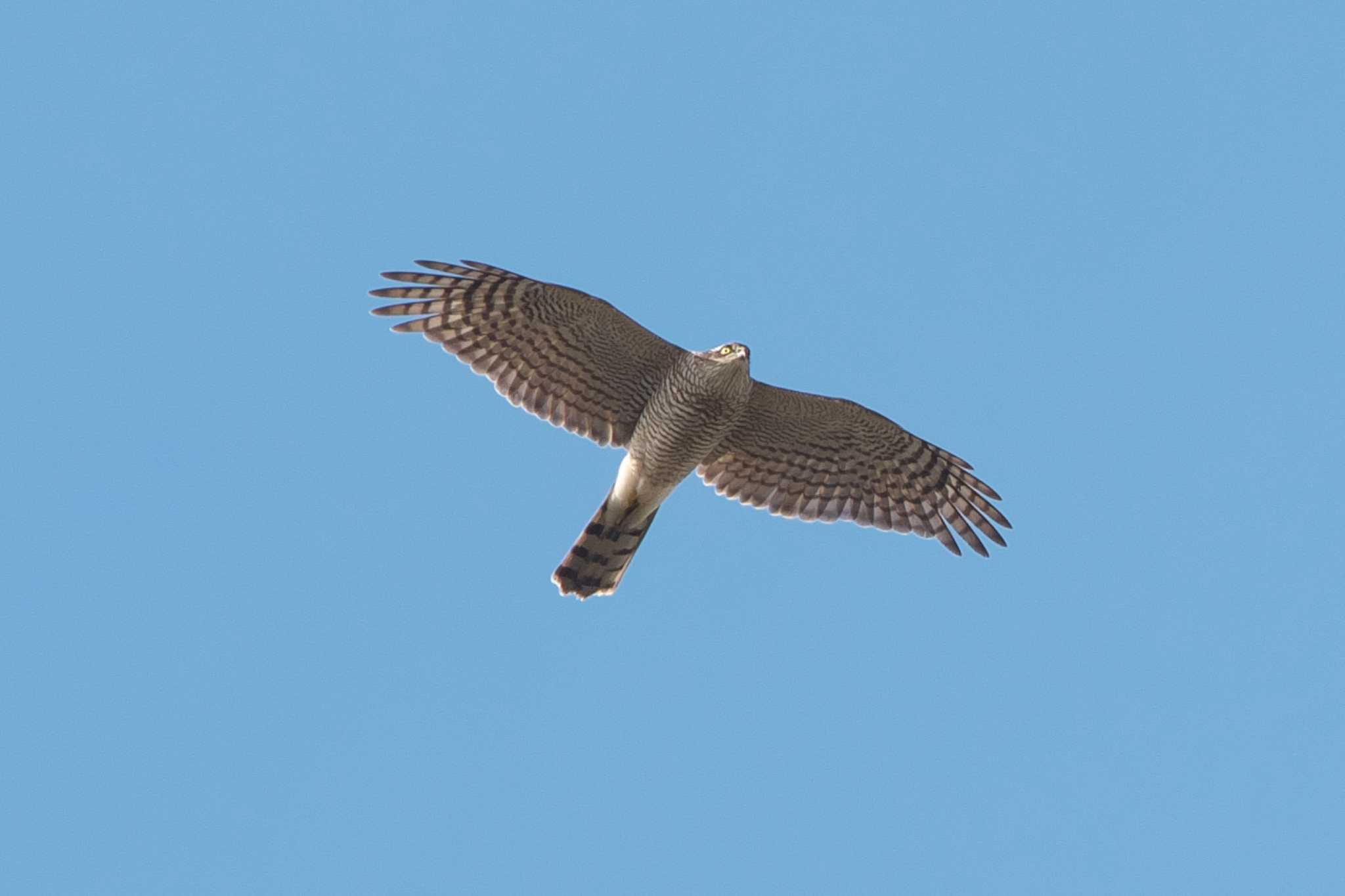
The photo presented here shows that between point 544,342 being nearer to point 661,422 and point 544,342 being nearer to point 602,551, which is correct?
point 661,422

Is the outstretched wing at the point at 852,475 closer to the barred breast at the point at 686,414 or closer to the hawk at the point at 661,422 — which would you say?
the hawk at the point at 661,422

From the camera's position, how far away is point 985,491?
1844 centimetres

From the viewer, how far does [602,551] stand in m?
17.6

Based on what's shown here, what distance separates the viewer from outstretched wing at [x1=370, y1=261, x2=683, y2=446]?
16.9 meters

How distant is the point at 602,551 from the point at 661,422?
1.37 m

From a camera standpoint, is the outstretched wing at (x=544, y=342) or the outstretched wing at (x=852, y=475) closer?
the outstretched wing at (x=544, y=342)

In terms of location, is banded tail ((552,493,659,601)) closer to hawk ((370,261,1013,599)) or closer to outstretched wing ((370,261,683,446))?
hawk ((370,261,1013,599))

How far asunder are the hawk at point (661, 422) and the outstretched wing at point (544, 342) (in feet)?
0.04

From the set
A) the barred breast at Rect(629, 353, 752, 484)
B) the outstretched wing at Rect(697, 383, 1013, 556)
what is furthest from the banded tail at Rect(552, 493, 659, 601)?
the outstretched wing at Rect(697, 383, 1013, 556)

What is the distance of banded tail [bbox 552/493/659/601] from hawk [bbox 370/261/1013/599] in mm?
12

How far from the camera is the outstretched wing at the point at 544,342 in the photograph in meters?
16.9

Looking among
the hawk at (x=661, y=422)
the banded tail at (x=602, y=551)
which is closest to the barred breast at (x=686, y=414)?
the hawk at (x=661, y=422)

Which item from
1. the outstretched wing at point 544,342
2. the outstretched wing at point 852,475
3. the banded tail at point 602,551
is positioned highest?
the outstretched wing at point 852,475

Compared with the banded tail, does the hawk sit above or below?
above
